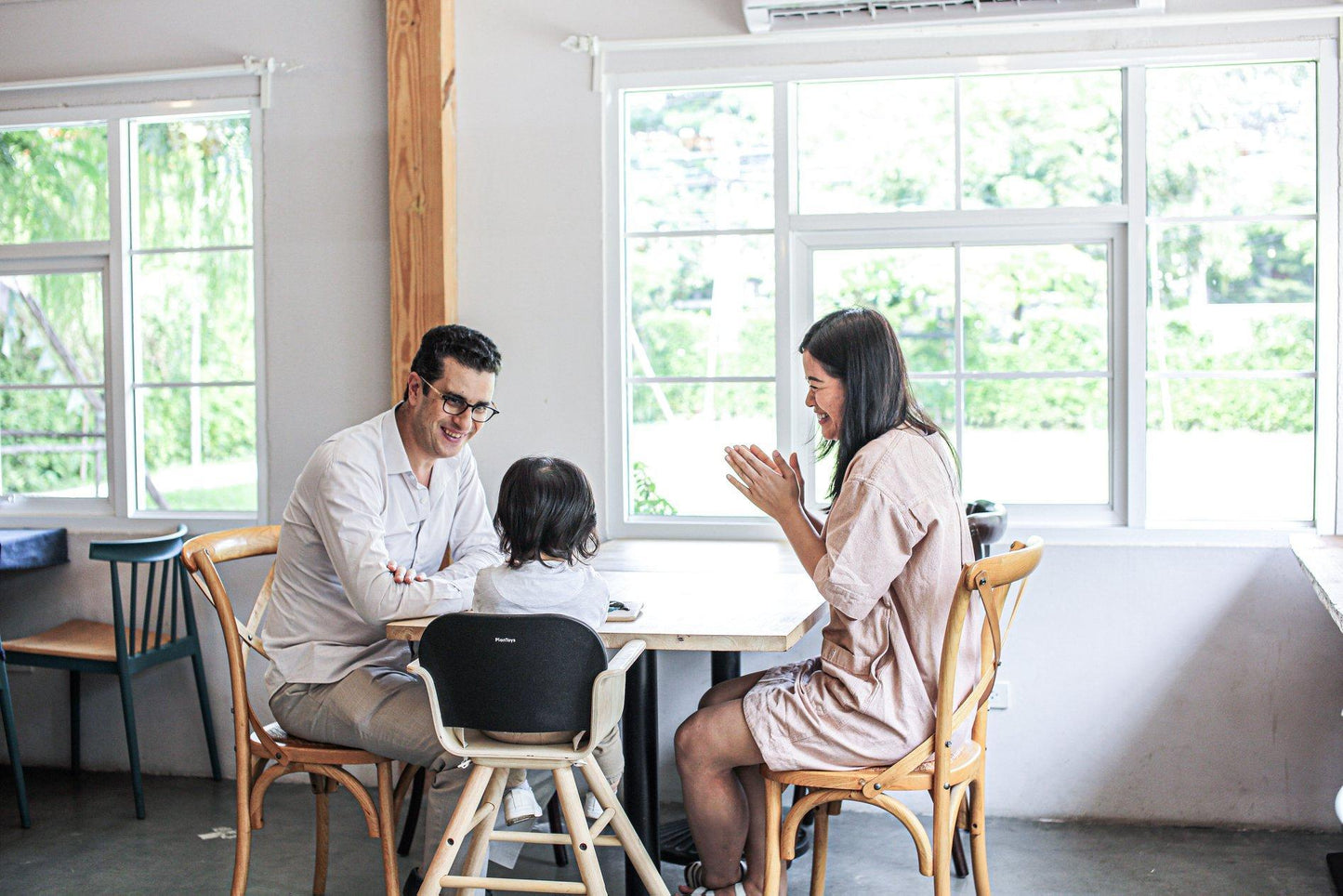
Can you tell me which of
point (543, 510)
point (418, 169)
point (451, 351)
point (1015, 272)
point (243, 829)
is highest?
point (418, 169)

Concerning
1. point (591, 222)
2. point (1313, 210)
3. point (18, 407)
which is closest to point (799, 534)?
point (591, 222)

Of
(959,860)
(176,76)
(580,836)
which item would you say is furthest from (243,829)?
(176,76)

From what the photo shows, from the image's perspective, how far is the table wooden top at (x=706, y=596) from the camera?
2.38 metres

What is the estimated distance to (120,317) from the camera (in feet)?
14.1

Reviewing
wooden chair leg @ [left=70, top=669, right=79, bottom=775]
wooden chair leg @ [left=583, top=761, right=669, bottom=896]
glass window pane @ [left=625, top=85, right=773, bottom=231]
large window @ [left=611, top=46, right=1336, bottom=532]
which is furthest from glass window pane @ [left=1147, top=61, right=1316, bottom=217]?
wooden chair leg @ [left=70, top=669, right=79, bottom=775]

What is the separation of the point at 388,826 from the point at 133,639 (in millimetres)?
1622

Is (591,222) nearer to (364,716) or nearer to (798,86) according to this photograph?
(798,86)

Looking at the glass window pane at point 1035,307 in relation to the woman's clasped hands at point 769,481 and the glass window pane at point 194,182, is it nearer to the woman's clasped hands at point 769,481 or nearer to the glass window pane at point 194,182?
the woman's clasped hands at point 769,481

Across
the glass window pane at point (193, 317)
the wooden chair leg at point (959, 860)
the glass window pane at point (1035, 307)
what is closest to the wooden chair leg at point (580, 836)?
the wooden chair leg at point (959, 860)

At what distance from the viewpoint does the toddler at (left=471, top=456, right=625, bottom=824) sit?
2.38m

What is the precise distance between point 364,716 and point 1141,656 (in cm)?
236

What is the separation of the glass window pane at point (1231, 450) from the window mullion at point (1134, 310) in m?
0.07

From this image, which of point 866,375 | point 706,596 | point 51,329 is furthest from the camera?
point 51,329

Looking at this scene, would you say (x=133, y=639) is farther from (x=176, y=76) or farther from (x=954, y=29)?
(x=954, y=29)
